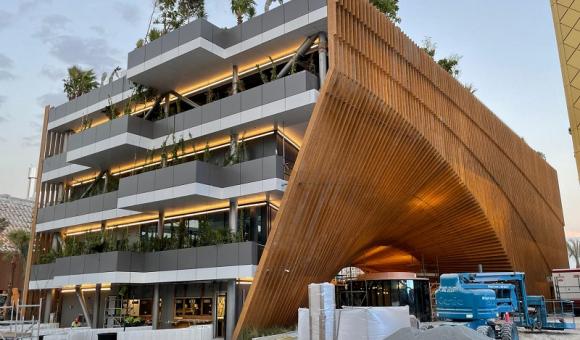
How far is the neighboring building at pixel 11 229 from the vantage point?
160 ft

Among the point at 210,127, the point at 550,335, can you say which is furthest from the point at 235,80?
the point at 550,335

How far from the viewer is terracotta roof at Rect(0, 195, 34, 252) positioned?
58.2 m

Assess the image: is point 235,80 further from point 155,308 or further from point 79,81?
point 79,81

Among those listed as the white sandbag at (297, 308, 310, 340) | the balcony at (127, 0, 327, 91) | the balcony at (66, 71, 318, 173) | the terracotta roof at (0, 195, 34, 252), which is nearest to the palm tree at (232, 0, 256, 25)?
the balcony at (127, 0, 327, 91)

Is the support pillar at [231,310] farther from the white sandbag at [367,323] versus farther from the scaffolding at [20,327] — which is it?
the white sandbag at [367,323]

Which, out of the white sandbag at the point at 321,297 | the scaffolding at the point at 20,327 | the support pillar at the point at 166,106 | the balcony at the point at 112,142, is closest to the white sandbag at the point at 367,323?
the white sandbag at the point at 321,297

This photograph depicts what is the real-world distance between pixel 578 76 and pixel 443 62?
41.9 ft

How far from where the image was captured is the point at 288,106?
784 inches

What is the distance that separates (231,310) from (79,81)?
66.5 ft

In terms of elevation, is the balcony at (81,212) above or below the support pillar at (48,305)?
above

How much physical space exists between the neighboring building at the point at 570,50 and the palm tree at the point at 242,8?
49.7 feet

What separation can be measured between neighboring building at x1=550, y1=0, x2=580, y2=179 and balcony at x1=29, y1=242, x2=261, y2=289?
16162mm

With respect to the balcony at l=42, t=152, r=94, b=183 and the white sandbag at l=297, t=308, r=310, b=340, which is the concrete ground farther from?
the balcony at l=42, t=152, r=94, b=183

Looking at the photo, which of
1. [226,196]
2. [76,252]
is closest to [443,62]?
[226,196]
